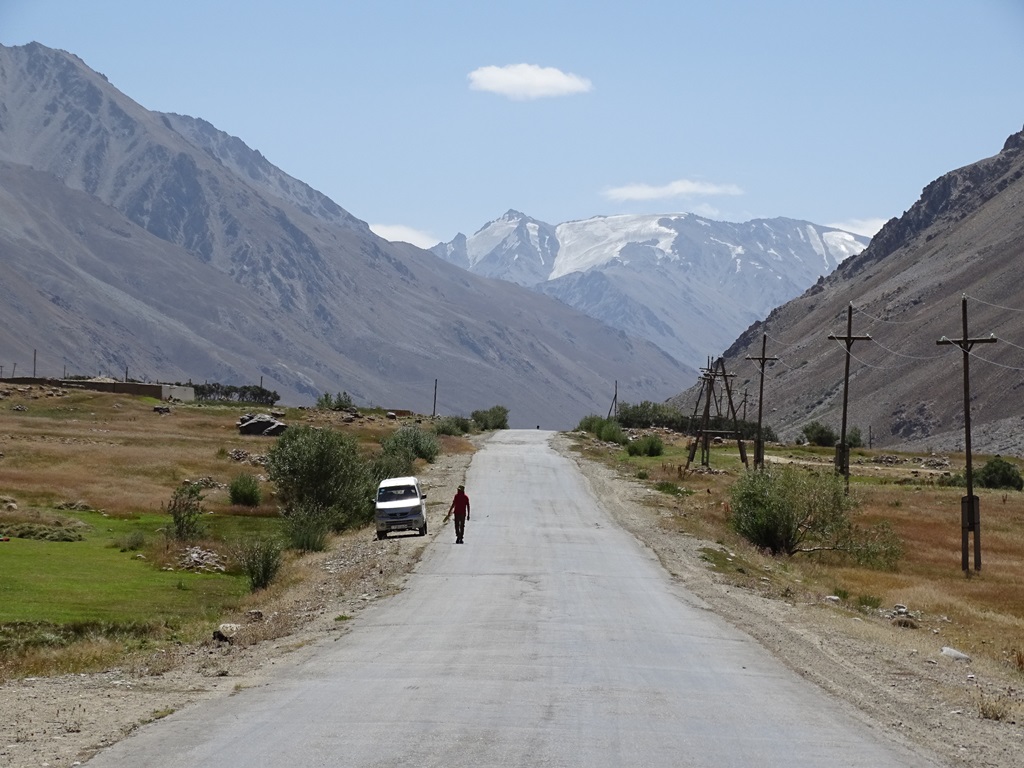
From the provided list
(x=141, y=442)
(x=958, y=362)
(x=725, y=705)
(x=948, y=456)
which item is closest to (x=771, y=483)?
(x=725, y=705)

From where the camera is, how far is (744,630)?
Result: 22781 mm

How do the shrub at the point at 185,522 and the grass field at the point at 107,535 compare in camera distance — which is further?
the shrub at the point at 185,522

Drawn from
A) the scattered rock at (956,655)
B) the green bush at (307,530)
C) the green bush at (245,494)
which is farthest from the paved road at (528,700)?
the green bush at (245,494)

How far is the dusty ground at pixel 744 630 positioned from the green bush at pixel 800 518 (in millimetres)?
10907

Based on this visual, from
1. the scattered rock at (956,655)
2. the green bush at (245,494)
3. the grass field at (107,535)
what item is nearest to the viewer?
the scattered rock at (956,655)

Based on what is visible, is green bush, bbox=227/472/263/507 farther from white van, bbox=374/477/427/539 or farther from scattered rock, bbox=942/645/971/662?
scattered rock, bbox=942/645/971/662

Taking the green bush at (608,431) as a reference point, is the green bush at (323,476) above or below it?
below

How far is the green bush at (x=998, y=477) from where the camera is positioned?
8750cm

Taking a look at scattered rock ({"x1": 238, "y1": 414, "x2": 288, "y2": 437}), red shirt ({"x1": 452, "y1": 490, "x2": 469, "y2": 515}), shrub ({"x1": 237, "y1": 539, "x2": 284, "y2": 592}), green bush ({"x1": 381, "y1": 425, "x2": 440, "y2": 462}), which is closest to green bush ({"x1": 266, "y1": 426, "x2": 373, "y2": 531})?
red shirt ({"x1": 452, "y1": 490, "x2": 469, "y2": 515})

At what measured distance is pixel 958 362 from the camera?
178375 mm

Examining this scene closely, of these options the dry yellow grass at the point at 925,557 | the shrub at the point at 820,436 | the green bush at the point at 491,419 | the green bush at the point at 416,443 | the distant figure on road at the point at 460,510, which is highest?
the green bush at the point at 491,419

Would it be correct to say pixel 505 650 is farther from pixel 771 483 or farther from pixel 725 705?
pixel 771 483

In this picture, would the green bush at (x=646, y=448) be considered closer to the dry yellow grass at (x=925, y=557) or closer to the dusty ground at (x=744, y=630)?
the dry yellow grass at (x=925, y=557)

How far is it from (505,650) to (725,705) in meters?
4.79
